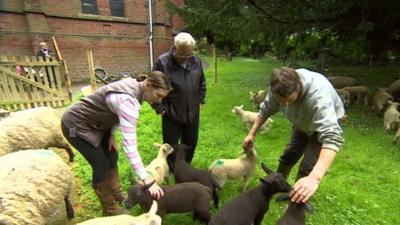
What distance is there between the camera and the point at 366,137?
719 centimetres

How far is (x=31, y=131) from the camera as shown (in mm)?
4988

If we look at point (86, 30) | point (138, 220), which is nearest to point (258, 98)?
point (138, 220)

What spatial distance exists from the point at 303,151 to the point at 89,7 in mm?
16253

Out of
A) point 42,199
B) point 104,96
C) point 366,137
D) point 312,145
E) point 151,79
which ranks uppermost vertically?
point 151,79

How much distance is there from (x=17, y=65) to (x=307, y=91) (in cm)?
885

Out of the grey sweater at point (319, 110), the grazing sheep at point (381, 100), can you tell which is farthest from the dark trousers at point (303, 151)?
the grazing sheep at point (381, 100)

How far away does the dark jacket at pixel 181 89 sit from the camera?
14.6ft

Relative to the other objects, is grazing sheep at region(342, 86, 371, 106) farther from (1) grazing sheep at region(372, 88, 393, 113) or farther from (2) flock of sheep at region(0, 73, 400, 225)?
(2) flock of sheep at region(0, 73, 400, 225)

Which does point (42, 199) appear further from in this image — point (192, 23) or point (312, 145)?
point (192, 23)

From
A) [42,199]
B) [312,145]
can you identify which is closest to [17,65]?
[42,199]

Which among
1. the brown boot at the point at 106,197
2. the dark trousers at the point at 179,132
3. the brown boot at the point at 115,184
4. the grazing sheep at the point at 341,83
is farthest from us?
the grazing sheep at the point at 341,83

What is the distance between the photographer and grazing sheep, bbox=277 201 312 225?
307 centimetres

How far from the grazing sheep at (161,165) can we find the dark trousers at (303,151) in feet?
5.36

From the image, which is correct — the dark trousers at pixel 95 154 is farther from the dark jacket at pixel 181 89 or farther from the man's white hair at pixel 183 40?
the man's white hair at pixel 183 40
